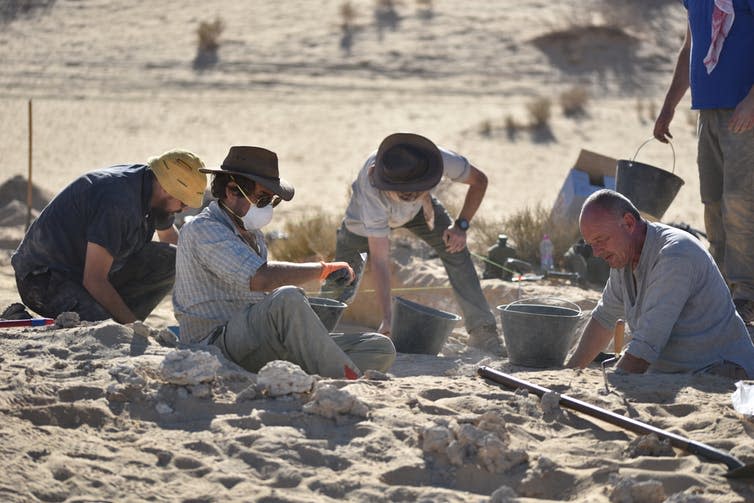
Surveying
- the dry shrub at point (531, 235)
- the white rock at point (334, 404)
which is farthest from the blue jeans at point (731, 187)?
the white rock at point (334, 404)

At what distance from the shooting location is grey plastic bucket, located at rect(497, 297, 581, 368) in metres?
5.59

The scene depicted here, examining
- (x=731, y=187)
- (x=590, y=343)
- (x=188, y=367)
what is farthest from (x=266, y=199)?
(x=731, y=187)

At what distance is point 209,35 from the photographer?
67.2 ft

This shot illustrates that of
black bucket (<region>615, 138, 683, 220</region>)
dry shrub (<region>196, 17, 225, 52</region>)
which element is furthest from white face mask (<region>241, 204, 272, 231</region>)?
dry shrub (<region>196, 17, 225, 52</region>)

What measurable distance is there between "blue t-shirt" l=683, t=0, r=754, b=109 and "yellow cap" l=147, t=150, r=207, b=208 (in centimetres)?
299

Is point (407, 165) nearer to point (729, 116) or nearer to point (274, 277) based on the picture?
point (274, 277)

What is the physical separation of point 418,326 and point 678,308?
6.28 ft

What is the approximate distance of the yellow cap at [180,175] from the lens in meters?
5.98

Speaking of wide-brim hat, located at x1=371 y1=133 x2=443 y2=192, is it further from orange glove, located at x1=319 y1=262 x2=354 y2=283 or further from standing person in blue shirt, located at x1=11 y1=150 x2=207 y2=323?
orange glove, located at x1=319 y1=262 x2=354 y2=283

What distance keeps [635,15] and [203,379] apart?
20.8m

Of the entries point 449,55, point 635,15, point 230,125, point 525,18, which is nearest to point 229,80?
point 230,125

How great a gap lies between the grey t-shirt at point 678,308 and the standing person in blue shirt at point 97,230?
2.59 m

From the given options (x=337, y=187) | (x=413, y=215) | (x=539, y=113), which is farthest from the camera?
(x=539, y=113)

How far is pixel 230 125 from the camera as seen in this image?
54.5 feet
